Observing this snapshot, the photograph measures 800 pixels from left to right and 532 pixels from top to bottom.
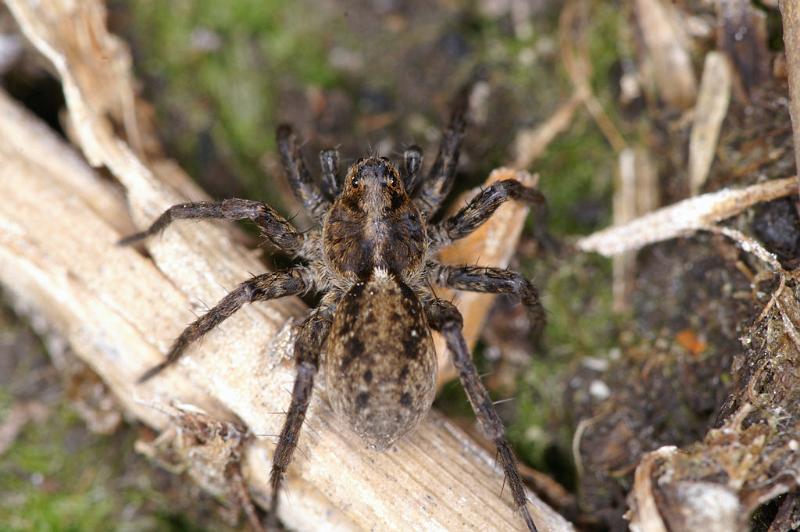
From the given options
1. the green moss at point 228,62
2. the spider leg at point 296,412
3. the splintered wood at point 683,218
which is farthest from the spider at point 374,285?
the green moss at point 228,62

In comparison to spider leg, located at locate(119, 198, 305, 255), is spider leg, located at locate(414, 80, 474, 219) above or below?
below

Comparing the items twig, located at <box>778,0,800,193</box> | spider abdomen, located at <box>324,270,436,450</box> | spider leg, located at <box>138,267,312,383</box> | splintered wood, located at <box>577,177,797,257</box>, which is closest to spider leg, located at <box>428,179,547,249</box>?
splintered wood, located at <box>577,177,797,257</box>

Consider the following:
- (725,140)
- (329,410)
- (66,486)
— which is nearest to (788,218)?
(725,140)

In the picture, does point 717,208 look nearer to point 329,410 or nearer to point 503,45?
point 503,45

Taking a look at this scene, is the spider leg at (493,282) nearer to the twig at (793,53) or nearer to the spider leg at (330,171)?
the spider leg at (330,171)

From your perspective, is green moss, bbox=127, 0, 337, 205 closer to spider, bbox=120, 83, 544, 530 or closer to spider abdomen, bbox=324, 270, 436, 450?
spider, bbox=120, 83, 544, 530

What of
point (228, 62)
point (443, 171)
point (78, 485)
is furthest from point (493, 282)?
point (78, 485)
